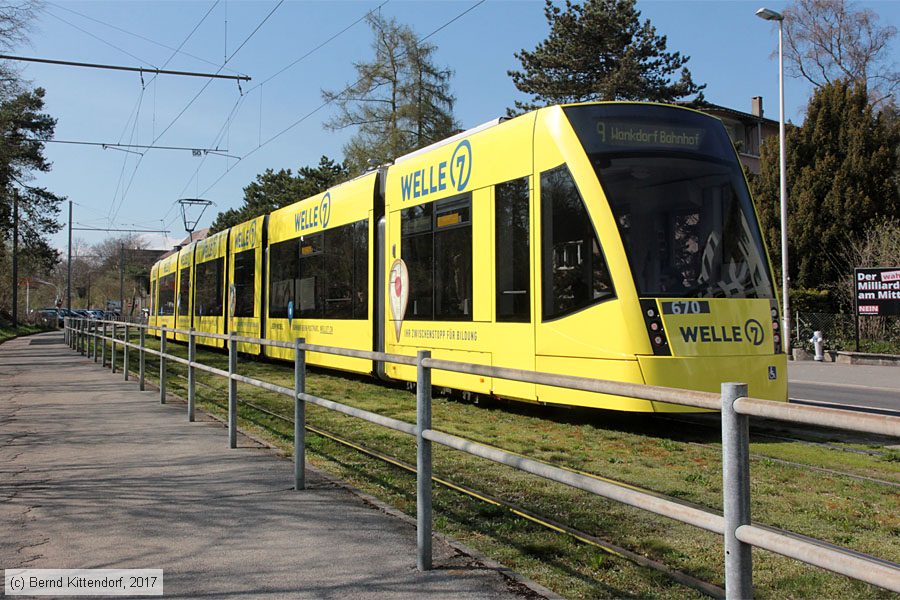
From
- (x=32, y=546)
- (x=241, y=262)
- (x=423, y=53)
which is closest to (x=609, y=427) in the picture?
(x=32, y=546)

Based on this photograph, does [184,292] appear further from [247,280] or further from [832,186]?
[832,186]

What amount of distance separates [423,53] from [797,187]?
17.9 m

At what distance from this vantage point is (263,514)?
4.96 m

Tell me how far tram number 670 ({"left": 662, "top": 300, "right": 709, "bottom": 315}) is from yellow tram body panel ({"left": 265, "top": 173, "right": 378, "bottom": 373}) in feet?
18.2

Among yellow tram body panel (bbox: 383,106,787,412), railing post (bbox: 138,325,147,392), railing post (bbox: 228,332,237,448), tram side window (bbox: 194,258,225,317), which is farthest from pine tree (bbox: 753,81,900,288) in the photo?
railing post (bbox: 228,332,237,448)

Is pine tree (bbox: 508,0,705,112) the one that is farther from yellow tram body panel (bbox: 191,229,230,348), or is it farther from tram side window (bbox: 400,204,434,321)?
tram side window (bbox: 400,204,434,321)

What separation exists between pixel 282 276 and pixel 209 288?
7.77 metres

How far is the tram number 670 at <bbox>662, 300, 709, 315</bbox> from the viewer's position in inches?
303

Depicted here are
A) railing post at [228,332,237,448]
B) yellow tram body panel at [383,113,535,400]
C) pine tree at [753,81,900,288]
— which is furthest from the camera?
pine tree at [753,81,900,288]

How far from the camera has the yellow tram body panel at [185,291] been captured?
26281 millimetres

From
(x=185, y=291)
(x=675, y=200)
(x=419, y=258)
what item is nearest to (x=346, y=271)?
(x=419, y=258)

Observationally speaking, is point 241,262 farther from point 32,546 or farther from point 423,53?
point 423,53

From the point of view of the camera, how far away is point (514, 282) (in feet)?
29.4

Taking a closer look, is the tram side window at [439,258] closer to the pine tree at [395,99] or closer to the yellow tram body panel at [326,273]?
the yellow tram body panel at [326,273]
